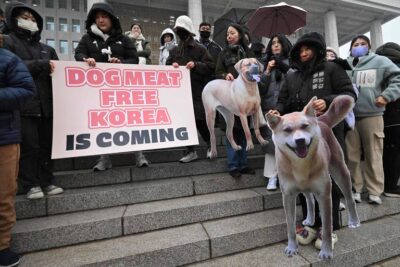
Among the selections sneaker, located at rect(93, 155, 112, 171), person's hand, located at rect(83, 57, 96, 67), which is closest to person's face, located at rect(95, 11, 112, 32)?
person's hand, located at rect(83, 57, 96, 67)

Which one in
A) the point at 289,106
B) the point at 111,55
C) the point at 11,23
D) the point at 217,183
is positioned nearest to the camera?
the point at 289,106

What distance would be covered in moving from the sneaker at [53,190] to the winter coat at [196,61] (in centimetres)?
221

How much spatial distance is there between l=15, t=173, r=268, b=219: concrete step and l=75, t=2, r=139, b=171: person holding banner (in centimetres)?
55

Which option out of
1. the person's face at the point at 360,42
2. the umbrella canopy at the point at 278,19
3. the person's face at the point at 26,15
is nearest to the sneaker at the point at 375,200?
the person's face at the point at 360,42

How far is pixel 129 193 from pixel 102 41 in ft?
7.59

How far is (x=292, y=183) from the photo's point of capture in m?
1.99

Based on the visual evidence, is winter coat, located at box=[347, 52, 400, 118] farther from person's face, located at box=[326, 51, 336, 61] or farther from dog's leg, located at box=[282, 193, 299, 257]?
dog's leg, located at box=[282, 193, 299, 257]

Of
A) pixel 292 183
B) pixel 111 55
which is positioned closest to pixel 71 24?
pixel 111 55

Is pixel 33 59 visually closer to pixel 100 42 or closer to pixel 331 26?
pixel 100 42

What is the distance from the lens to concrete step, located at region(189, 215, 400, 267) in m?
2.38

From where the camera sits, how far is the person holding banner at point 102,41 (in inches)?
137

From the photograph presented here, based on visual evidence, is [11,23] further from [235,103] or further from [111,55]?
[235,103]

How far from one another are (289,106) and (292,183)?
3.28 feet

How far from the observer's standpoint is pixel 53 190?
299 centimetres
